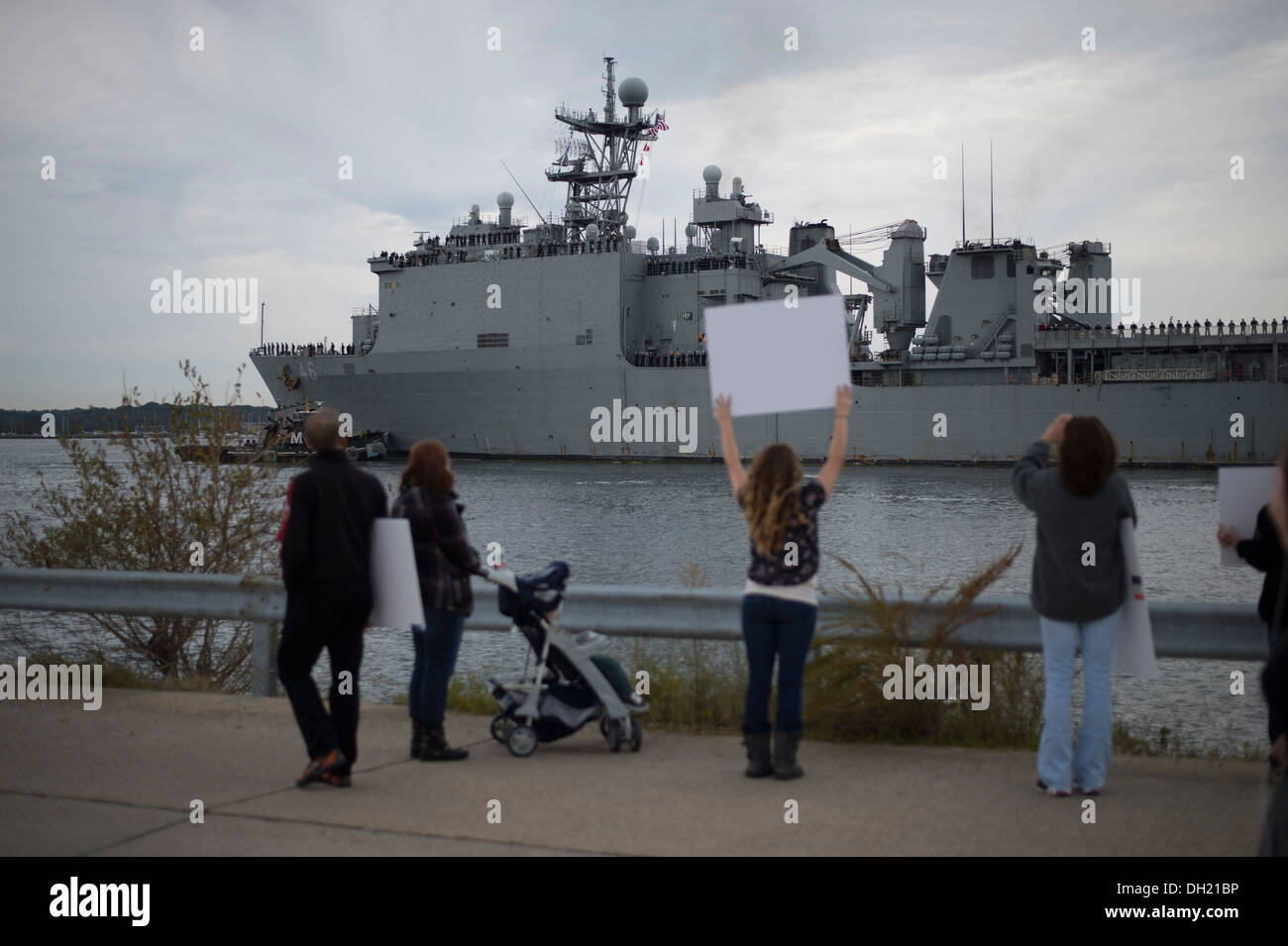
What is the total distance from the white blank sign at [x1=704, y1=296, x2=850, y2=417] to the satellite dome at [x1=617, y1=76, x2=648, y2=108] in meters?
57.7

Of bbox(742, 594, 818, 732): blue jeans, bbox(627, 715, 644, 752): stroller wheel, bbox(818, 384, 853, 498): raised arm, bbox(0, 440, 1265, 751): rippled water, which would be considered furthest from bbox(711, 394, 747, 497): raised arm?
bbox(0, 440, 1265, 751): rippled water

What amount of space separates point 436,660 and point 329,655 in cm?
69

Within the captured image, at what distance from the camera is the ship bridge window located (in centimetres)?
4956

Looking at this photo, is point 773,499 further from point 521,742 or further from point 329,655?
point 329,655

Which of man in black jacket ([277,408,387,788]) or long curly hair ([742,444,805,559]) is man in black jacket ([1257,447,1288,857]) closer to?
long curly hair ([742,444,805,559])

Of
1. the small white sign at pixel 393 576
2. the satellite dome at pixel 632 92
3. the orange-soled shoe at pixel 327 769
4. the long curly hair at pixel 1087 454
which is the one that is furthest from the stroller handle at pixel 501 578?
the satellite dome at pixel 632 92

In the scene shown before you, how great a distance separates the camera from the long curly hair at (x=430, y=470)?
18.1ft

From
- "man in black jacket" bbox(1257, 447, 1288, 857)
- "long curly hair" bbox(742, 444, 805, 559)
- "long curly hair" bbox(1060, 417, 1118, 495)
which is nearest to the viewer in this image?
"man in black jacket" bbox(1257, 447, 1288, 857)

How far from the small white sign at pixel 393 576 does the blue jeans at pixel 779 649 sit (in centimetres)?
149

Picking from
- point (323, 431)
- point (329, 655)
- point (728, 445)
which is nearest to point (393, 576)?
point (329, 655)

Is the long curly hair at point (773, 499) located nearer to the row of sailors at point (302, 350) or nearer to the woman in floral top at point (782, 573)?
the woman in floral top at point (782, 573)

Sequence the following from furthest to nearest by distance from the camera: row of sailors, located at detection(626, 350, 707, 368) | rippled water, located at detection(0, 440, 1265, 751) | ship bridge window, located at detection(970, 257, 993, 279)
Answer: row of sailors, located at detection(626, 350, 707, 368)
ship bridge window, located at detection(970, 257, 993, 279)
rippled water, located at detection(0, 440, 1265, 751)

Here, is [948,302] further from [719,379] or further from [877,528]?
[719,379]

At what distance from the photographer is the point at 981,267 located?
4984 centimetres
